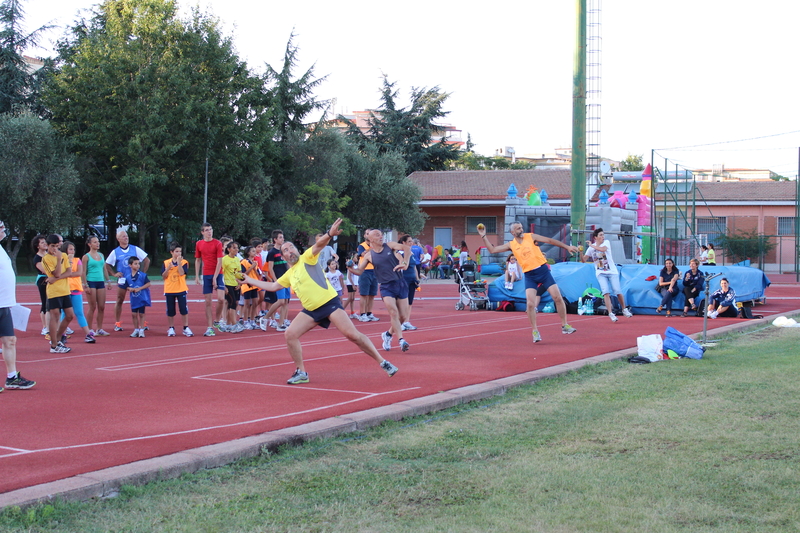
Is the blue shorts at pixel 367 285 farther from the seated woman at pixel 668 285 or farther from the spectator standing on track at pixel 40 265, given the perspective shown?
the seated woman at pixel 668 285

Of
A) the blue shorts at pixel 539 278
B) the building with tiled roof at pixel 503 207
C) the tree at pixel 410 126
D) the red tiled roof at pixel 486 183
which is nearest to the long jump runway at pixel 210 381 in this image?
the blue shorts at pixel 539 278

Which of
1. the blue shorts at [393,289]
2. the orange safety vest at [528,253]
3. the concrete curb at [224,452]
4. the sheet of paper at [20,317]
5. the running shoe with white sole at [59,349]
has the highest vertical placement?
the orange safety vest at [528,253]

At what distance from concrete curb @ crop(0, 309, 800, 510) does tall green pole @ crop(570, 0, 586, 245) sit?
16804mm

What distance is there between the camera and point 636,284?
63.3 ft

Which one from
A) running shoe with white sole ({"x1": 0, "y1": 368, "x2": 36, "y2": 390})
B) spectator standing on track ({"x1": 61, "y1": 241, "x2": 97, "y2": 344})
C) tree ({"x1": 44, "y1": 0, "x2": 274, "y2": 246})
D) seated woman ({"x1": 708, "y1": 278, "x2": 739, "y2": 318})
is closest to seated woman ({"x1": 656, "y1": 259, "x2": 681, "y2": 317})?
seated woman ({"x1": 708, "y1": 278, "x2": 739, "y2": 318})

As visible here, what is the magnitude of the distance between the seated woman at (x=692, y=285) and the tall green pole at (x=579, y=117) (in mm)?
5857

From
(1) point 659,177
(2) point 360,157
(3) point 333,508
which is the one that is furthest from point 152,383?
(2) point 360,157

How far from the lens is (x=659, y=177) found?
114 feet

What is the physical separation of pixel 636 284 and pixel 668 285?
0.87m

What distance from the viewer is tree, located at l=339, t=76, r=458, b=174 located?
6222 centimetres

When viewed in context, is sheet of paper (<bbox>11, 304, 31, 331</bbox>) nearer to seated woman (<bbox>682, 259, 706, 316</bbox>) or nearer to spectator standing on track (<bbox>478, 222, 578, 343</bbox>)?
spectator standing on track (<bbox>478, 222, 578, 343</bbox>)

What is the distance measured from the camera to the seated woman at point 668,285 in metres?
18.5

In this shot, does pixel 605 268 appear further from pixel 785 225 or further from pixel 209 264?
pixel 785 225

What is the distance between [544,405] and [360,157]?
45661mm
